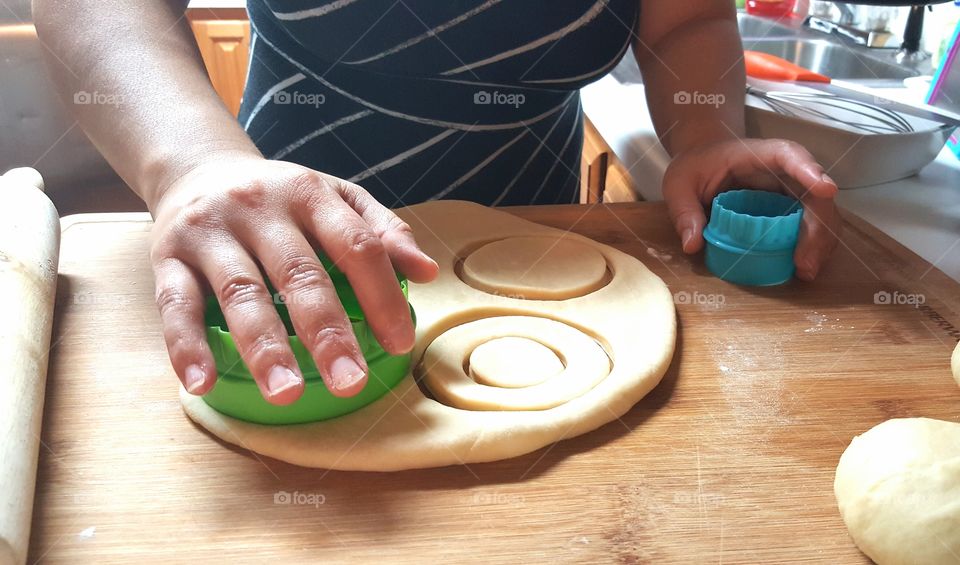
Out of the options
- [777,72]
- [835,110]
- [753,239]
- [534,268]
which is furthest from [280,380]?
[777,72]

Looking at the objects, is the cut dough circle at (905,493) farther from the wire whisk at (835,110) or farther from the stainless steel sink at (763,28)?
the stainless steel sink at (763,28)

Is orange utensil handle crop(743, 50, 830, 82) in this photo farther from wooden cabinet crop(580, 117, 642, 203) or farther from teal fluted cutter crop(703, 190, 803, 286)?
teal fluted cutter crop(703, 190, 803, 286)

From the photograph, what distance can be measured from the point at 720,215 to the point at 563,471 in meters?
0.41

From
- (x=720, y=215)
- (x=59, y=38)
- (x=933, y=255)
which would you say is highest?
(x=59, y=38)

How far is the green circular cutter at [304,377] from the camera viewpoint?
1.97 ft

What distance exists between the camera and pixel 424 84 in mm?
905

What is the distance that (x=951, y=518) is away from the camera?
517 mm

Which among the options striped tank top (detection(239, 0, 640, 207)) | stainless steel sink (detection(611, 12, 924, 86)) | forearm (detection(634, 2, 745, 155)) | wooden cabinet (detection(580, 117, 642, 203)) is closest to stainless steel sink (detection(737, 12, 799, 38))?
stainless steel sink (detection(611, 12, 924, 86))

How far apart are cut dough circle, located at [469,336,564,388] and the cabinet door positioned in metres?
1.86

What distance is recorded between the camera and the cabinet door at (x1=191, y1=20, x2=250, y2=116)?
233cm

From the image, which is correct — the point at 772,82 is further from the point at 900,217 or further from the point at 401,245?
the point at 401,245

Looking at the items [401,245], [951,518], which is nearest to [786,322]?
[951,518]

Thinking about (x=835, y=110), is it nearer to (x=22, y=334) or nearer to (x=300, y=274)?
(x=300, y=274)

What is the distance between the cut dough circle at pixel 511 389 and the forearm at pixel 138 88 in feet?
0.91
